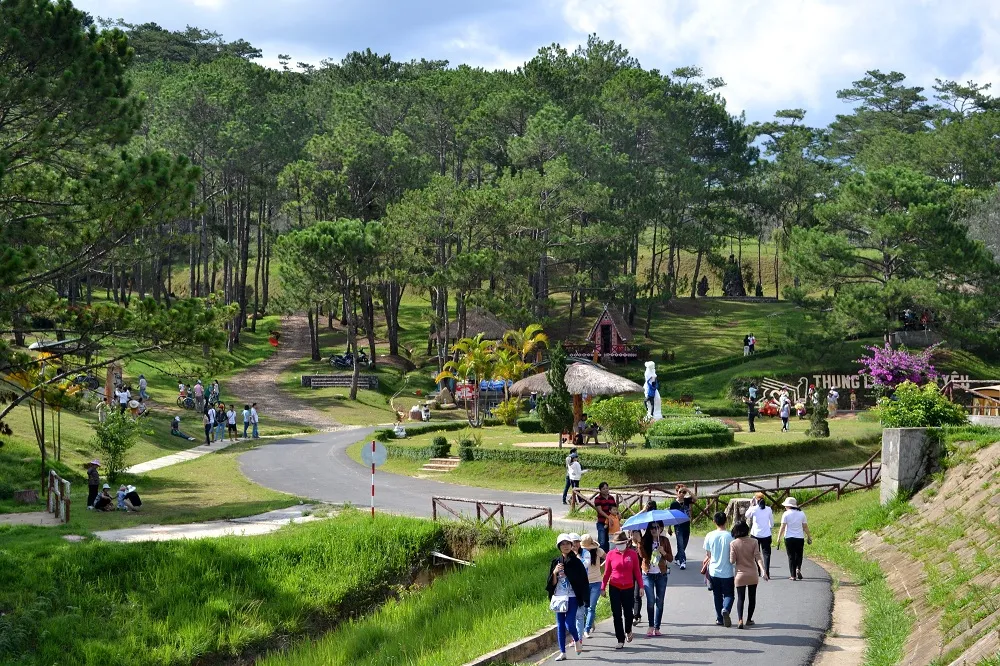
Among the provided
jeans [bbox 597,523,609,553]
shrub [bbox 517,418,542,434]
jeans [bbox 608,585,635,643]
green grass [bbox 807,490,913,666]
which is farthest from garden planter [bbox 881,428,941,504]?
shrub [bbox 517,418,542,434]

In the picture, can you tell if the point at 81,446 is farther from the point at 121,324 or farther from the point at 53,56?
the point at 53,56

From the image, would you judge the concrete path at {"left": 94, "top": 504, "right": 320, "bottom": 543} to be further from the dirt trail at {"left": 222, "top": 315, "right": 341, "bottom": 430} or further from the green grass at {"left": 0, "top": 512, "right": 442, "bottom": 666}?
the dirt trail at {"left": 222, "top": 315, "right": 341, "bottom": 430}

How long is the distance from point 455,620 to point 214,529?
8940 mm

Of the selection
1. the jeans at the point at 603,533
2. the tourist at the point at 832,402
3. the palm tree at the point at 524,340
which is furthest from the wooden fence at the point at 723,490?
the palm tree at the point at 524,340

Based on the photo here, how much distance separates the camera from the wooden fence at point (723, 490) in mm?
25781

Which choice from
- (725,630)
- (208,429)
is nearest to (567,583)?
(725,630)

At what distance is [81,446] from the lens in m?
34.7

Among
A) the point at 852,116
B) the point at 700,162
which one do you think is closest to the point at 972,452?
the point at 700,162

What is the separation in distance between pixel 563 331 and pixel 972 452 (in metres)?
54.7

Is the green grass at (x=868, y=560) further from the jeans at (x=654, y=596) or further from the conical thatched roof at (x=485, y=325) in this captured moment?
the conical thatched roof at (x=485, y=325)

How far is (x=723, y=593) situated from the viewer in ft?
46.7

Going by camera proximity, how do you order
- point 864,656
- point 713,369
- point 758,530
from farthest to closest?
point 713,369, point 758,530, point 864,656

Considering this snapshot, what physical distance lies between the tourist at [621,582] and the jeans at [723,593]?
1.19 meters

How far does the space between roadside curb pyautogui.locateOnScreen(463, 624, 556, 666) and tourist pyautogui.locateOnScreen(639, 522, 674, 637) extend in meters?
1.38
